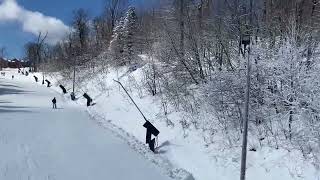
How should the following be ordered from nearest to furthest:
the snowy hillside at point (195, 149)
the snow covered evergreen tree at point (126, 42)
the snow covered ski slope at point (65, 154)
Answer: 1. the snowy hillside at point (195, 149)
2. the snow covered ski slope at point (65, 154)
3. the snow covered evergreen tree at point (126, 42)

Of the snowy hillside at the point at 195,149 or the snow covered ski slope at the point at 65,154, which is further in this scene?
the snow covered ski slope at the point at 65,154

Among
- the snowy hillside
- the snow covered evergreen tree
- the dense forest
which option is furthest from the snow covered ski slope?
the snow covered evergreen tree

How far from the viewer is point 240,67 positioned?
19625 mm

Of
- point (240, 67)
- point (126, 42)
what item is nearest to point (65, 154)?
point (240, 67)

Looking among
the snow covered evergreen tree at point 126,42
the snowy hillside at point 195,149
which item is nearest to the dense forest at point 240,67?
the snowy hillside at point 195,149

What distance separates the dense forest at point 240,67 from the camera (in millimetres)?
15297

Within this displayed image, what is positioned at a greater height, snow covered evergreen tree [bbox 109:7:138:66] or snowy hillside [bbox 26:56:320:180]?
snow covered evergreen tree [bbox 109:7:138:66]

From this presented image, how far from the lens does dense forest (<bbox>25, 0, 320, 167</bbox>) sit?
1530 cm

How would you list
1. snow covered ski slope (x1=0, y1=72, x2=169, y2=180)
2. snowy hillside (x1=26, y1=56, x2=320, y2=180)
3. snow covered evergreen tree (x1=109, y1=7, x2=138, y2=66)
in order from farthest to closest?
snow covered evergreen tree (x1=109, y1=7, x2=138, y2=66) < snow covered ski slope (x1=0, y1=72, x2=169, y2=180) < snowy hillside (x1=26, y1=56, x2=320, y2=180)

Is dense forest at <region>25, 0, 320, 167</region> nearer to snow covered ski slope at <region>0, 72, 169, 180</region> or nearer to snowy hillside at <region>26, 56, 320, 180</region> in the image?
snowy hillside at <region>26, 56, 320, 180</region>

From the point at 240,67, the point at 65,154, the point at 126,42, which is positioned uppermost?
the point at 126,42

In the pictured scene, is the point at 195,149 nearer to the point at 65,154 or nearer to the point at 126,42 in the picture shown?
the point at 65,154

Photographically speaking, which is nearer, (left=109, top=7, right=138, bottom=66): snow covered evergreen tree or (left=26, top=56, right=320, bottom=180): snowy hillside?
(left=26, top=56, right=320, bottom=180): snowy hillside

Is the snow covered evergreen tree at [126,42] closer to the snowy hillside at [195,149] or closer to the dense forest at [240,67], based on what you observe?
the dense forest at [240,67]
